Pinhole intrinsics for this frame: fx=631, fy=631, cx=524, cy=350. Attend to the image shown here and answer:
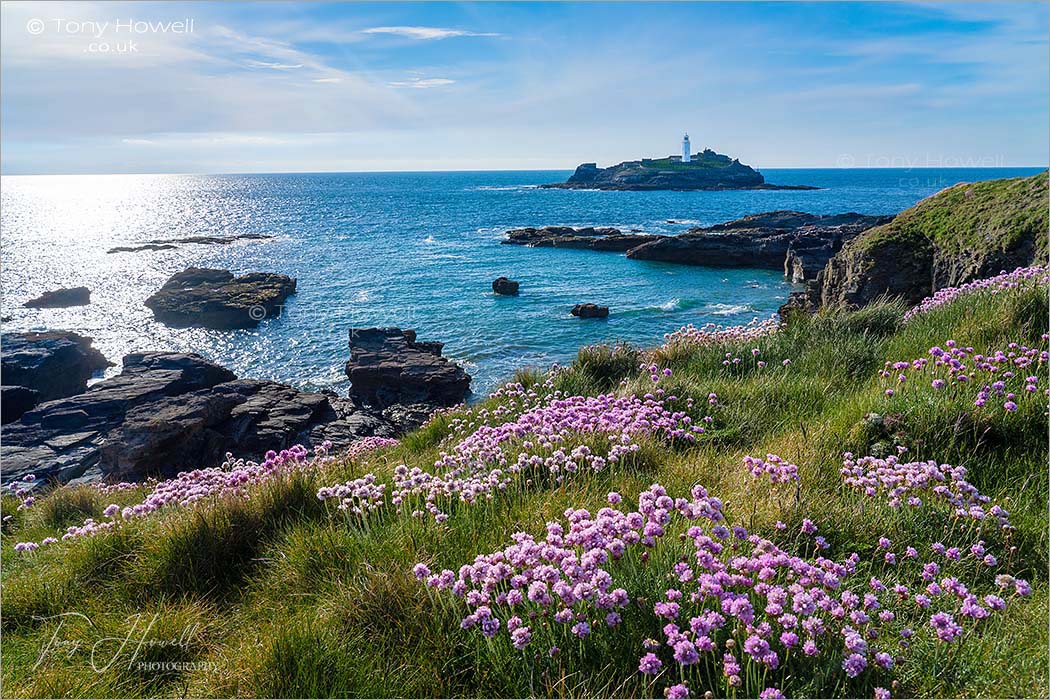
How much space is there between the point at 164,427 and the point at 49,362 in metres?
14.0

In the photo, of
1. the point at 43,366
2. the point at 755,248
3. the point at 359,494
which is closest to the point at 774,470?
the point at 359,494

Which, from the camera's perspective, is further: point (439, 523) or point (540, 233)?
point (540, 233)

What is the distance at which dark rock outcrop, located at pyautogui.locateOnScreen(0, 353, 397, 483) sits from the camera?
49.3 feet

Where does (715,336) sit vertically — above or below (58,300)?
above

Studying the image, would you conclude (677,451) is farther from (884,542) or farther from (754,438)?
(884,542)

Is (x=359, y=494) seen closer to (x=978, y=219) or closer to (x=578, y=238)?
(x=978, y=219)

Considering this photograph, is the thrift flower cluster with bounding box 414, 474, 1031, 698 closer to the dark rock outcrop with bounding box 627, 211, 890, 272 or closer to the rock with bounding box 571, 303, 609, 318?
the rock with bounding box 571, 303, 609, 318

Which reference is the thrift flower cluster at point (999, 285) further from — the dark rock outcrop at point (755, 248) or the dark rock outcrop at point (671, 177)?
the dark rock outcrop at point (671, 177)

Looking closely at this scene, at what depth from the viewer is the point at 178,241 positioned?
238 feet

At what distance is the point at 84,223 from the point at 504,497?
124m

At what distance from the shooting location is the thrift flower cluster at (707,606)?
2.75 meters

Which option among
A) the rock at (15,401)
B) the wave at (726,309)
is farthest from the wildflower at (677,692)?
the wave at (726,309)

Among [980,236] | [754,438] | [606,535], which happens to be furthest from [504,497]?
[980,236]

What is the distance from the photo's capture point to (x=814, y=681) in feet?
9.03
